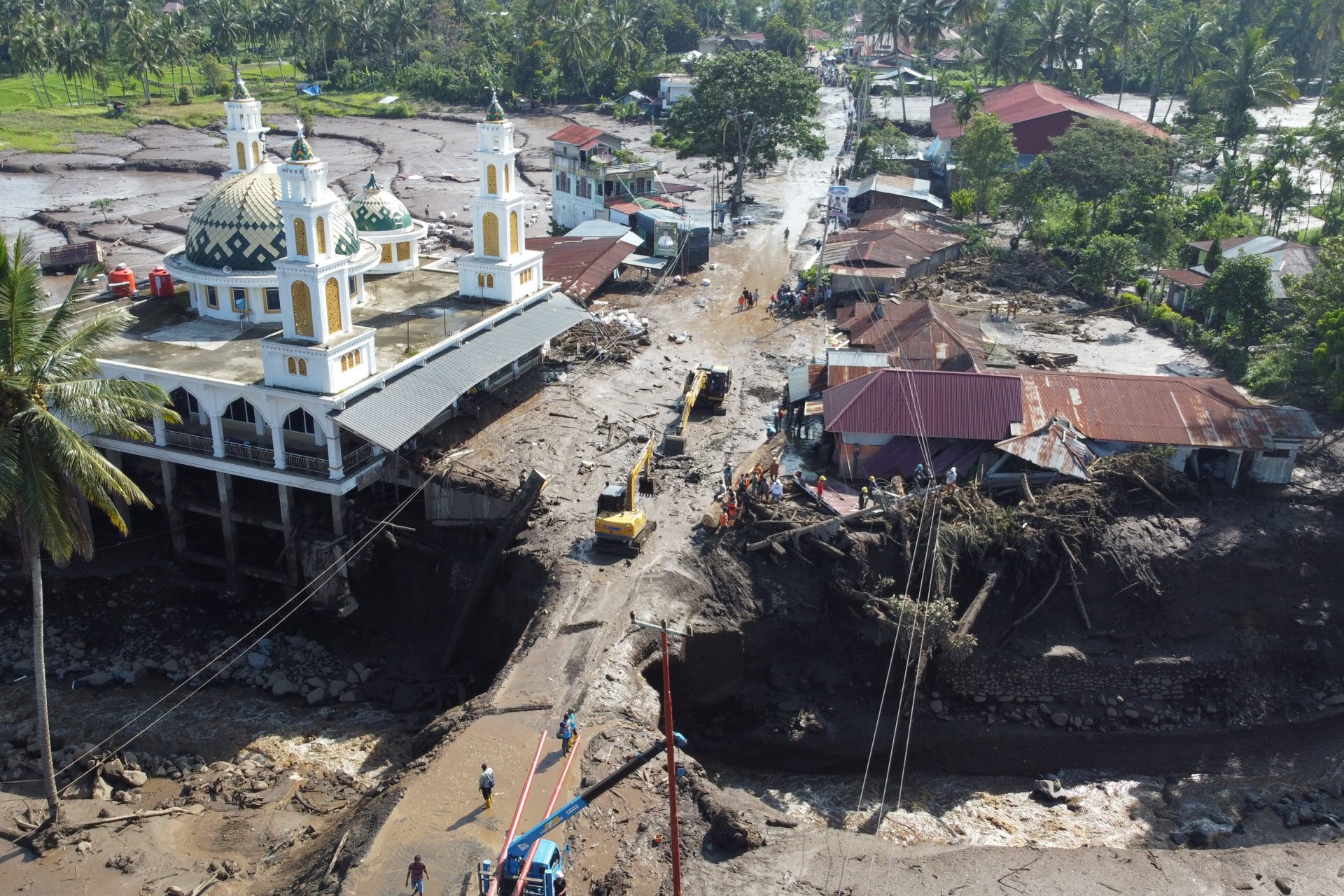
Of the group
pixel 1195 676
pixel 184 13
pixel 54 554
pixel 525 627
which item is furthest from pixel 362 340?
pixel 184 13

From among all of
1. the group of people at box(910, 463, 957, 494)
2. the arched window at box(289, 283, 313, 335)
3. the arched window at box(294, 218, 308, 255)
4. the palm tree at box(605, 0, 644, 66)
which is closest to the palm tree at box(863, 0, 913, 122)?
the palm tree at box(605, 0, 644, 66)

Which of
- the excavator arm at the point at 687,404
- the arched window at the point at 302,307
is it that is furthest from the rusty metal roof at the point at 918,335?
the arched window at the point at 302,307

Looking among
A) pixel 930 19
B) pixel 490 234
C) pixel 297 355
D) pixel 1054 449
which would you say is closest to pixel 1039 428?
pixel 1054 449

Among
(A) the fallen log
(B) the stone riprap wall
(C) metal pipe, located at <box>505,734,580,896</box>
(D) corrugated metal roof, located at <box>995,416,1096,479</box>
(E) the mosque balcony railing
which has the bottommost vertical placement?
(B) the stone riprap wall

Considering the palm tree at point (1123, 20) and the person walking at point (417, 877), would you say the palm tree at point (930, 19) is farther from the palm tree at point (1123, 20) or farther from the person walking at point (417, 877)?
the person walking at point (417, 877)

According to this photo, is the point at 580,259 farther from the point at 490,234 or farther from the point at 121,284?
the point at 121,284

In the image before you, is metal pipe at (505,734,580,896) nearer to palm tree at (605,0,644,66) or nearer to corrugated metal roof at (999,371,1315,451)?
corrugated metal roof at (999,371,1315,451)

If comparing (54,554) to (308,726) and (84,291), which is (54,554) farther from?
(84,291)
